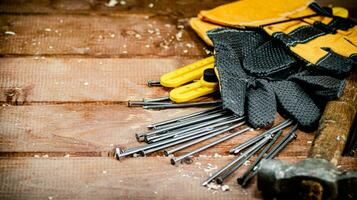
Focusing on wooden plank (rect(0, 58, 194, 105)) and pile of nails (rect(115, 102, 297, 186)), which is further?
wooden plank (rect(0, 58, 194, 105))

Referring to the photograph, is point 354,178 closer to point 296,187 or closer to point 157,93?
point 296,187

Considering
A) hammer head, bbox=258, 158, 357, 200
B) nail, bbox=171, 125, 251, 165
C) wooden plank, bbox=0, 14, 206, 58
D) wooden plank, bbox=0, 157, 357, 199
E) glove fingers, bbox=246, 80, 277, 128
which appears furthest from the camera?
wooden plank, bbox=0, 14, 206, 58

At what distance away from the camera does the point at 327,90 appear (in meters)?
1.61

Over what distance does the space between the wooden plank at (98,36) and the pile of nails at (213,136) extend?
1.29ft

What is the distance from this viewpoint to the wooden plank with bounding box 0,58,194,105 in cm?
170

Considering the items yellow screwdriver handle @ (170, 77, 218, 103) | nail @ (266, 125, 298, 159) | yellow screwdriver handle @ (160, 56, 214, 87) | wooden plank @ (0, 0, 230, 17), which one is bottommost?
nail @ (266, 125, 298, 159)

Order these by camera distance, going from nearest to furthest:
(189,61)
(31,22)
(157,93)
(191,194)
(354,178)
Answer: (354,178)
(191,194)
(157,93)
(189,61)
(31,22)

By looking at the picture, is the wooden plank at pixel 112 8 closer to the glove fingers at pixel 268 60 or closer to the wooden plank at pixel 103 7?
the wooden plank at pixel 103 7

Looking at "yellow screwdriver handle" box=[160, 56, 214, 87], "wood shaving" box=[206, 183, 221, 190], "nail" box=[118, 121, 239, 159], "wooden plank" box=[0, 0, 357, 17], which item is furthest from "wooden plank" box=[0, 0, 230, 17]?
"wood shaving" box=[206, 183, 221, 190]

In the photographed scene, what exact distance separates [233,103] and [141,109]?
31cm

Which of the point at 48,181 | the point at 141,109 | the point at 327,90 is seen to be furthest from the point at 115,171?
the point at 327,90

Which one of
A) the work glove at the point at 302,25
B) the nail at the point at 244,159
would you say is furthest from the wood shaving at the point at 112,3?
the nail at the point at 244,159

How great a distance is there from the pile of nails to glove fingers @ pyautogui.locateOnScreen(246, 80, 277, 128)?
30mm

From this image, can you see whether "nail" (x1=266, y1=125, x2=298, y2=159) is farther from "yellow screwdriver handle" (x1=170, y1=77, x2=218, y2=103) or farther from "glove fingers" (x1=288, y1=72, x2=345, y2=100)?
"yellow screwdriver handle" (x1=170, y1=77, x2=218, y2=103)
